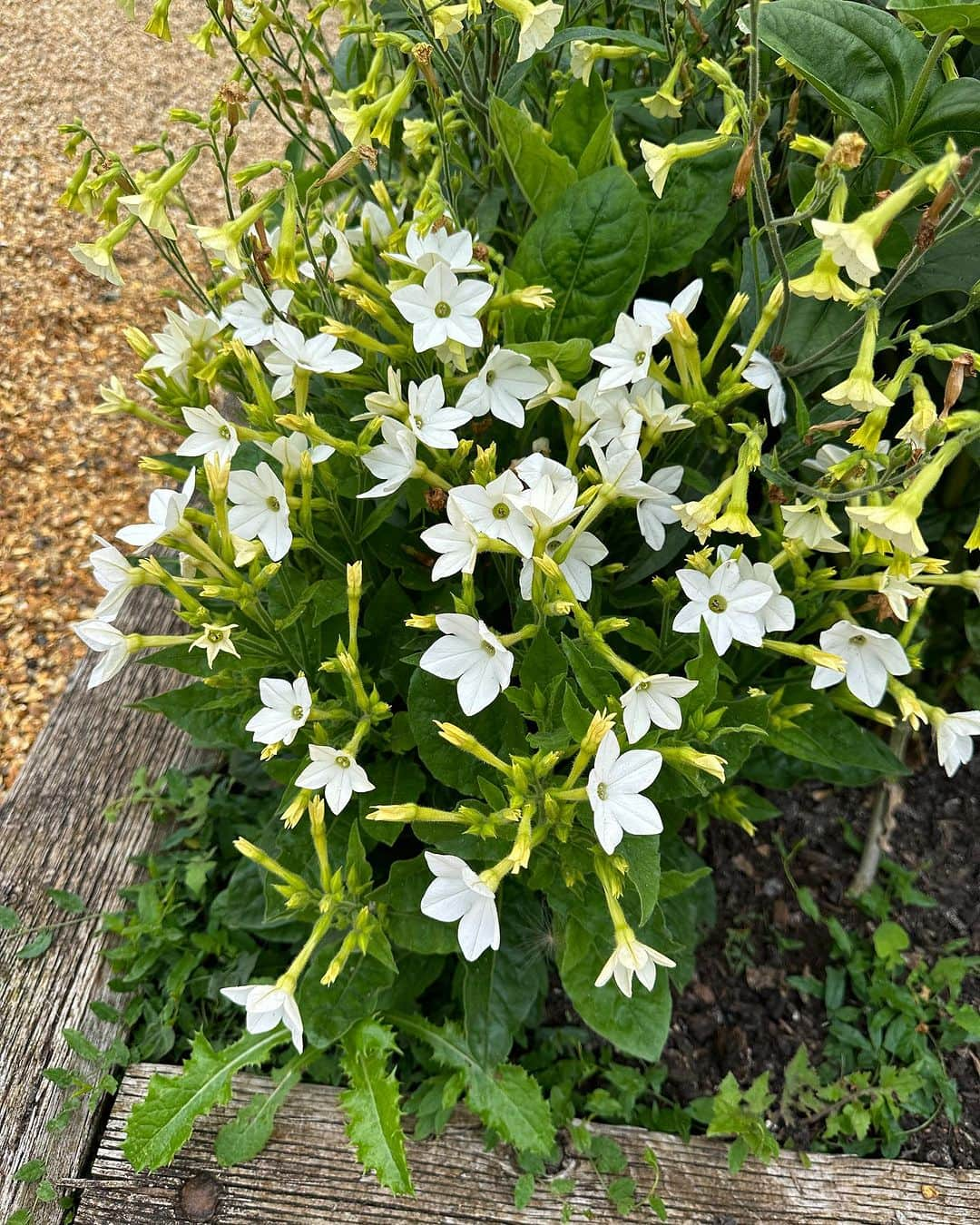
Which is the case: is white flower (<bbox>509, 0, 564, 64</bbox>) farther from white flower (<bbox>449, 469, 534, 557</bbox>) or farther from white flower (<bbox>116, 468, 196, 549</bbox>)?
white flower (<bbox>116, 468, 196, 549</bbox>)

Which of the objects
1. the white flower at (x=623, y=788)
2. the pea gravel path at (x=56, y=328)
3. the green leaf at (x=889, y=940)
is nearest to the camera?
the white flower at (x=623, y=788)

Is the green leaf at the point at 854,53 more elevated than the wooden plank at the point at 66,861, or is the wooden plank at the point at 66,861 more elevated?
the green leaf at the point at 854,53

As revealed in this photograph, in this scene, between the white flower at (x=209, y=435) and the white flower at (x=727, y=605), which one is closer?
the white flower at (x=727, y=605)

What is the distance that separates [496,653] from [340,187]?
1246 mm

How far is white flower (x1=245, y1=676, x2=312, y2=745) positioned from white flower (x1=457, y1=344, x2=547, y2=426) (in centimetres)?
41

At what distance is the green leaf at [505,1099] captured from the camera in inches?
54.0

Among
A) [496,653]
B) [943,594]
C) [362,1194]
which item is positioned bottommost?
[362,1194]

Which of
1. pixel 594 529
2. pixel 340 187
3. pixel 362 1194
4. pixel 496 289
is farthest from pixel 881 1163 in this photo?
pixel 340 187

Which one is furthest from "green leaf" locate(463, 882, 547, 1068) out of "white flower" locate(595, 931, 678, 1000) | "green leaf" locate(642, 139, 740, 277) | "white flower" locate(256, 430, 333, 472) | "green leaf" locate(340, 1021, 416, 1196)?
"green leaf" locate(642, 139, 740, 277)

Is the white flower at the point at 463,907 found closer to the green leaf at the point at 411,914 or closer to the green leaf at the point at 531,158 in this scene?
the green leaf at the point at 411,914

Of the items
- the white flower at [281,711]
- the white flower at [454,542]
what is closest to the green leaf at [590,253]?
the white flower at [454,542]

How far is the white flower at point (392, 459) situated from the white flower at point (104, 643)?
0.35 meters

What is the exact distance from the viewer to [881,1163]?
4.92 ft

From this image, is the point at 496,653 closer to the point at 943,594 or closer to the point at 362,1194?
the point at 362,1194
